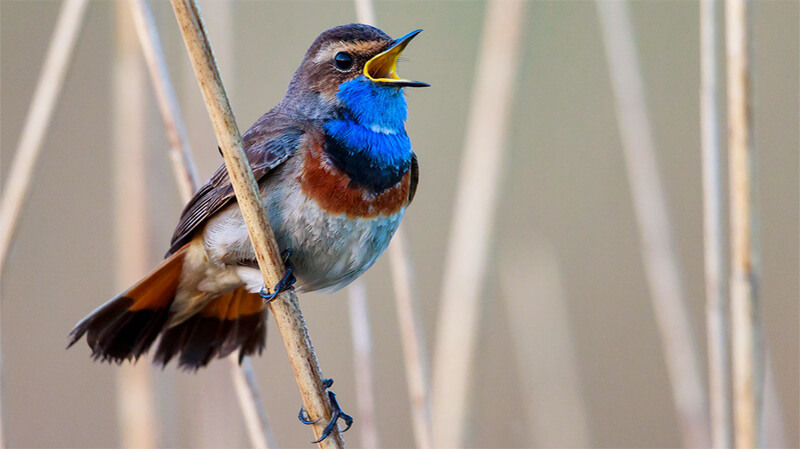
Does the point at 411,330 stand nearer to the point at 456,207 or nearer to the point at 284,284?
the point at 284,284

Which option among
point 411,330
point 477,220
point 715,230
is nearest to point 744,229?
point 715,230

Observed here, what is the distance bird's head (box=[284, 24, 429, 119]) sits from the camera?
6.31 ft

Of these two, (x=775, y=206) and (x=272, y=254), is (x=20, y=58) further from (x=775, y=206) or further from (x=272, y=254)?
(x=775, y=206)

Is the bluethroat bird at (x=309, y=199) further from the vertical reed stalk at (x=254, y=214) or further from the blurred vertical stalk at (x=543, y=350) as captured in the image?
the blurred vertical stalk at (x=543, y=350)

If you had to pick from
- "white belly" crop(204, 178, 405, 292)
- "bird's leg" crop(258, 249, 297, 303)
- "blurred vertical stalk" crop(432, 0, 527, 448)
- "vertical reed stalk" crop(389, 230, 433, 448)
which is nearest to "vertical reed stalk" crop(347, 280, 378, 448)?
"vertical reed stalk" crop(389, 230, 433, 448)

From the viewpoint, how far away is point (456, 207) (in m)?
4.18

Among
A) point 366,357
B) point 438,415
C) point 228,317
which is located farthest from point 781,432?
point 228,317

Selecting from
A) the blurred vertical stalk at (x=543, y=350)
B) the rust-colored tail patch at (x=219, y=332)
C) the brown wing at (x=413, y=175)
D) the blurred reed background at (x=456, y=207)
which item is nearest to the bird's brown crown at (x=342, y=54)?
the brown wing at (x=413, y=175)

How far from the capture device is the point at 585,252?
4.54 m

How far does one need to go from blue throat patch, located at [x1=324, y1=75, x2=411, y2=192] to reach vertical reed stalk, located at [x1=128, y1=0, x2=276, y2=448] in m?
0.42

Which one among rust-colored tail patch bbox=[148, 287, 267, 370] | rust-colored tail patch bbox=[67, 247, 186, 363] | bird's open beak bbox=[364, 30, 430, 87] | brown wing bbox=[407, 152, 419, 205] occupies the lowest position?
rust-colored tail patch bbox=[148, 287, 267, 370]

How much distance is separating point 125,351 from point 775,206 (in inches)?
135

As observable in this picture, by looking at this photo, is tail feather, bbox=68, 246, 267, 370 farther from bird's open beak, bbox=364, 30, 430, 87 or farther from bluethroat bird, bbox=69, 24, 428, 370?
bird's open beak, bbox=364, 30, 430, 87

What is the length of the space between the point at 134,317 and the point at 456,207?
2.38 m
